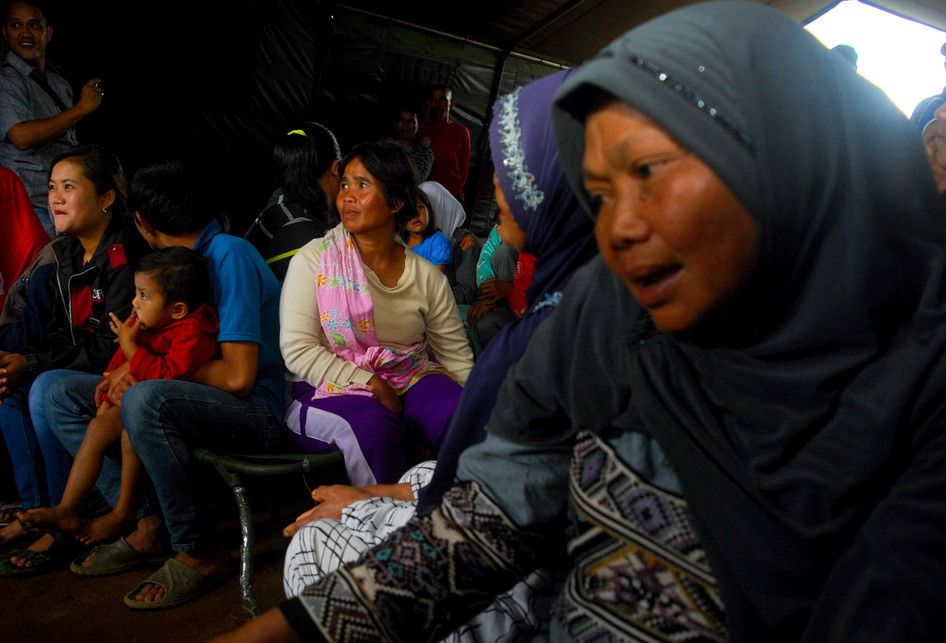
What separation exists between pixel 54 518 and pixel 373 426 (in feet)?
4.60

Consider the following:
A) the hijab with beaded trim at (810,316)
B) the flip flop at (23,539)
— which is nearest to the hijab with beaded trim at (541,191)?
the hijab with beaded trim at (810,316)

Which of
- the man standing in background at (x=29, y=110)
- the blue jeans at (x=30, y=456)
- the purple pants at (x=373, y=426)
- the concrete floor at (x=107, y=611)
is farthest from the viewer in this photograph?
the man standing in background at (x=29, y=110)

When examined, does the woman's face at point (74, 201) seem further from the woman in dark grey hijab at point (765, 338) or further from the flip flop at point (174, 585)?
the woman in dark grey hijab at point (765, 338)

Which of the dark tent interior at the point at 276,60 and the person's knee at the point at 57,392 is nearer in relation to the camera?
the person's knee at the point at 57,392

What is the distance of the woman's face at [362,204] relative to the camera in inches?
100

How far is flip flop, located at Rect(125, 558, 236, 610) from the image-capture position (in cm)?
213

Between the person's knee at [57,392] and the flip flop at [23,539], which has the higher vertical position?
the person's knee at [57,392]

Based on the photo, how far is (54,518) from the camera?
2410 mm

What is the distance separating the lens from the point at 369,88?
19.3ft

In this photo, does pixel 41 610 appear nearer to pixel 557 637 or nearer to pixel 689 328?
pixel 557 637

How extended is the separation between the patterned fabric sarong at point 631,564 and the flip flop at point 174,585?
185 centimetres

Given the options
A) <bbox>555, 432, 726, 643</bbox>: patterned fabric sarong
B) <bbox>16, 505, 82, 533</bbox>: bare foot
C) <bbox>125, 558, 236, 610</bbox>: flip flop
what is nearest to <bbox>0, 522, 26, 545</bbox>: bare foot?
<bbox>16, 505, 82, 533</bbox>: bare foot

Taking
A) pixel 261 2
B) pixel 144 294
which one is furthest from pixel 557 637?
pixel 261 2

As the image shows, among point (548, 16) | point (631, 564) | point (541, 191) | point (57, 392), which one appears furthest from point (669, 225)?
point (548, 16)
